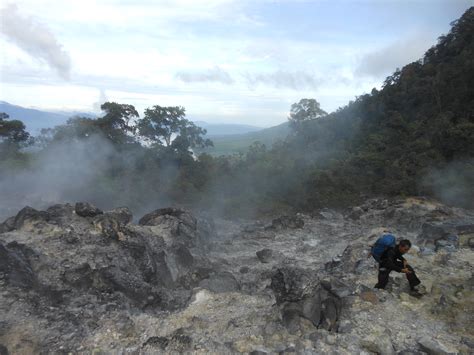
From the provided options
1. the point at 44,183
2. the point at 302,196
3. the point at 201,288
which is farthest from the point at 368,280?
the point at 44,183

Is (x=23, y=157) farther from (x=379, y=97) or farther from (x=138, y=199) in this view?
(x=379, y=97)

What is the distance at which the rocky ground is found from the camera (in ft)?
18.8

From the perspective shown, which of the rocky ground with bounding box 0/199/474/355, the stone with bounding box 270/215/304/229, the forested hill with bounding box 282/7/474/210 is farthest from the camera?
the forested hill with bounding box 282/7/474/210

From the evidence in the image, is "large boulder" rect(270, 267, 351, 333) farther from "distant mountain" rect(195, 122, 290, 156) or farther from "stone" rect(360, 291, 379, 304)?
"distant mountain" rect(195, 122, 290, 156)

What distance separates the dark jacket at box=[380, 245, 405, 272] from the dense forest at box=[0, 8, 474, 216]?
11.3 metres

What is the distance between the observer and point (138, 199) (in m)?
17.5

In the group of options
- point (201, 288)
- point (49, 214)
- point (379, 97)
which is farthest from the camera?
point (379, 97)

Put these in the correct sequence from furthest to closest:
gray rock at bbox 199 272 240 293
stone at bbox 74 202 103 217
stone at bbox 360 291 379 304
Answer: stone at bbox 74 202 103 217 < gray rock at bbox 199 272 240 293 < stone at bbox 360 291 379 304

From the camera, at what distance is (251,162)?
73.5 ft

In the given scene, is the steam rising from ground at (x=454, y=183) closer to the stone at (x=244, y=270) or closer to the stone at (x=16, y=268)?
the stone at (x=244, y=270)

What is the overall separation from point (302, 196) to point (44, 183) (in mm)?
13159

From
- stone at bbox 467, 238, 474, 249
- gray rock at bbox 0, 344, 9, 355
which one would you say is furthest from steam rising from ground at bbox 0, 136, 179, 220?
stone at bbox 467, 238, 474, 249

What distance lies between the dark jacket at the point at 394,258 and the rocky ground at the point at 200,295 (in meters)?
0.69

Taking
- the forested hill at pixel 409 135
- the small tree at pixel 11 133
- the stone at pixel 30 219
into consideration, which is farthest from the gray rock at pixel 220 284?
the small tree at pixel 11 133
